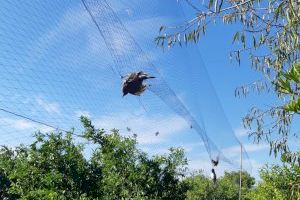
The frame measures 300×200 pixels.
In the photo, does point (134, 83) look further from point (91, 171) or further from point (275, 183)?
point (275, 183)

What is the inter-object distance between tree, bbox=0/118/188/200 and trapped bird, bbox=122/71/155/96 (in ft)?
14.6

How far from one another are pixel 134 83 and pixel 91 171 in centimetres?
564

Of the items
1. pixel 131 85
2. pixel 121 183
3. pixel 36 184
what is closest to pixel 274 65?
pixel 131 85

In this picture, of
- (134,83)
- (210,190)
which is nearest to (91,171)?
(134,83)

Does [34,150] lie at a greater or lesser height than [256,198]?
lesser

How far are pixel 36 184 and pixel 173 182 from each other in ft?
17.0

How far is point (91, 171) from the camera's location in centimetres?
1602

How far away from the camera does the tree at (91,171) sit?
15016 millimetres

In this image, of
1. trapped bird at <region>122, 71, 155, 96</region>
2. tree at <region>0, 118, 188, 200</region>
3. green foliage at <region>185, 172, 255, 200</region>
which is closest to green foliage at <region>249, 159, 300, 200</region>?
tree at <region>0, 118, 188, 200</region>

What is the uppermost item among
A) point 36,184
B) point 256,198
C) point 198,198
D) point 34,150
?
point 198,198

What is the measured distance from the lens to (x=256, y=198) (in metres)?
25.4

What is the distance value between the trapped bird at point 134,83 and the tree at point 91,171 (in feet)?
14.6

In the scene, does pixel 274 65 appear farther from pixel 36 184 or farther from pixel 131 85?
pixel 36 184

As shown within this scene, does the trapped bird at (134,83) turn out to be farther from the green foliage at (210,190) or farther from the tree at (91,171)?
the green foliage at (210,190)
